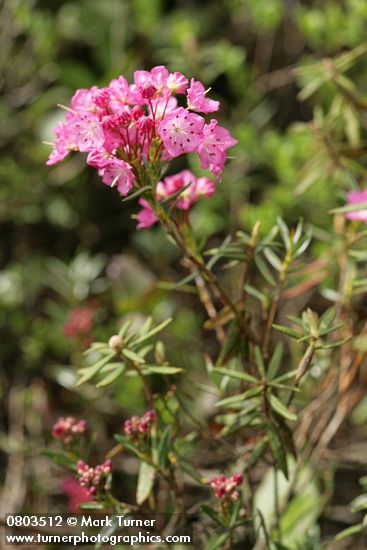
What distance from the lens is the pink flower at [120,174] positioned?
4.15 ft

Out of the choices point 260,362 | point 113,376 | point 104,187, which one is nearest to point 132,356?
point 113,376

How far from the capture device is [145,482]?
4.93ft

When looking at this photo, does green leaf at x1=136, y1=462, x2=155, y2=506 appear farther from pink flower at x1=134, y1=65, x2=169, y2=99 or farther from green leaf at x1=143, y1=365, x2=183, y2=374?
pink flower at x1=134, y1=65, x2=169, y2=99

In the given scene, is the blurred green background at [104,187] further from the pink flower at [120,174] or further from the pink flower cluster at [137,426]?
the pink flower at [120,174]

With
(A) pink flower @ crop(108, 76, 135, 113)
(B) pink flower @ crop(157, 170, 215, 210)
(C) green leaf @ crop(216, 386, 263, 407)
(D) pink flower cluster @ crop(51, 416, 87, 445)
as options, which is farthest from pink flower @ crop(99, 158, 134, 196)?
(D) pink flower cluster @ crop(51, 416, 87, 445)

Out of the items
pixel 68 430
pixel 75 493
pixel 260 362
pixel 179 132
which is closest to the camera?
pixel 179 132

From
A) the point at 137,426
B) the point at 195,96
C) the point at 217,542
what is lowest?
the point at 217,542

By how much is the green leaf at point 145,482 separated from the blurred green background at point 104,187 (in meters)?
0.82

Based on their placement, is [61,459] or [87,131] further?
[61,459]

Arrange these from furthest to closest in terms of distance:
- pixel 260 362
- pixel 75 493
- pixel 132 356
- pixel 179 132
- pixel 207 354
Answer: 1. pixel 75 493
2. pixel 207 354
3. pixel 260 362
4. pixel 132 356
5. pixel 179 132

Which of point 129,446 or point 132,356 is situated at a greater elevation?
point 132,356

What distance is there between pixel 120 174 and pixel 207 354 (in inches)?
25.5

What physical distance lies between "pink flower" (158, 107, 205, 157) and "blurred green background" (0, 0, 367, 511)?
1.16m

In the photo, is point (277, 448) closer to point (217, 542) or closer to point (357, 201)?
point (217, 542)
